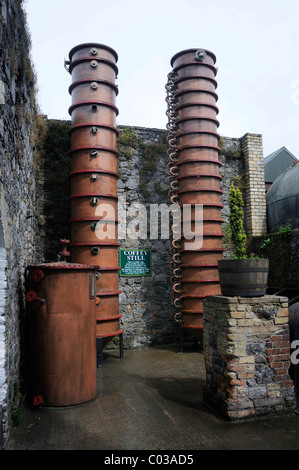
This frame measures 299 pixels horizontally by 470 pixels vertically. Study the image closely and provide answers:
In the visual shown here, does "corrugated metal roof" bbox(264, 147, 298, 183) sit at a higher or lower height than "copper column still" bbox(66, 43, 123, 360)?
higher

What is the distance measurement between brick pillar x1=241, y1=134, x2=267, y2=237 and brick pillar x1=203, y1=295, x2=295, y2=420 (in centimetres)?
523

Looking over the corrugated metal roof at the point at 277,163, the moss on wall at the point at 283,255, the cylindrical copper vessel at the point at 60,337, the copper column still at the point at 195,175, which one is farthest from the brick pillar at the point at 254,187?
the corrugated metal roof at the point at 277,163

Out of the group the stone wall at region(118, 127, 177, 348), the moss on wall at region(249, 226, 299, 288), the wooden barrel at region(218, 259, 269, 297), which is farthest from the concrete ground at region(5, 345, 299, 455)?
the moss on wall at region(249, 226, 299, 288)

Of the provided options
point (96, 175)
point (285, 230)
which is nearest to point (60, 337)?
point (96, 175)

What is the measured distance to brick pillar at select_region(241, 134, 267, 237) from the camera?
9281 mm

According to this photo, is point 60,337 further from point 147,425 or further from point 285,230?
point 285,230

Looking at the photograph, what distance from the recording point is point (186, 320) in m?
7.28

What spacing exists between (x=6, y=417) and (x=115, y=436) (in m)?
1.10

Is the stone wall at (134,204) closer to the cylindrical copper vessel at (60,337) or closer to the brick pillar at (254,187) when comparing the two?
the brick pillar at (254,187)

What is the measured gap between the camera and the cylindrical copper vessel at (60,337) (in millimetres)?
4453

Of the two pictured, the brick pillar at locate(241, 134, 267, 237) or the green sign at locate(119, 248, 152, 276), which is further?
the brick pillar at locate(241, 134, 267, 237)

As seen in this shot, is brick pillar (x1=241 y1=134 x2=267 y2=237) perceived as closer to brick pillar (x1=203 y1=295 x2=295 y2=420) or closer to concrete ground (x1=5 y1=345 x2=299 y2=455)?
concrete ground (x1=5 y1=345 x2=299 y2=455)
